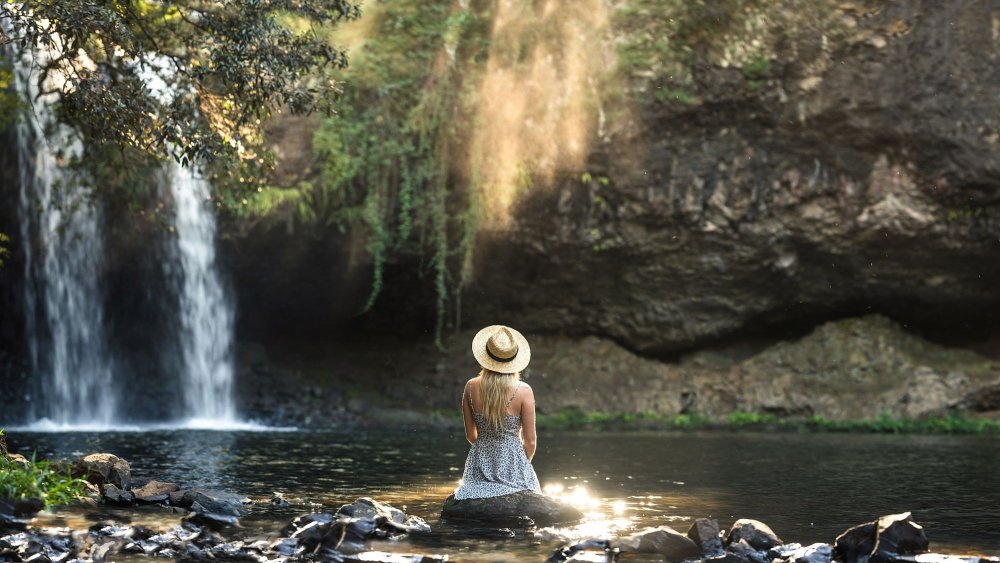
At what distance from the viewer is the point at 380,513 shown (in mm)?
8156

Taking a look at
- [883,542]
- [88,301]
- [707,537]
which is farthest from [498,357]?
[88,301]

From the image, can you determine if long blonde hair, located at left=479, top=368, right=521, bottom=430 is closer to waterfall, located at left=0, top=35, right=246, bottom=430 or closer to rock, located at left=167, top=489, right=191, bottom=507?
rock, located at left=167, top=489, right=191, bottom=507

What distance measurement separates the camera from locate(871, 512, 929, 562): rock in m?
6.92

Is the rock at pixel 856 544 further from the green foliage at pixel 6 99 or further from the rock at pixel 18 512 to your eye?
the green foliage at pixel 6 99

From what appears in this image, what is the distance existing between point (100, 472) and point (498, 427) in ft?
12.5

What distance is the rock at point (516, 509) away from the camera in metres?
8.87

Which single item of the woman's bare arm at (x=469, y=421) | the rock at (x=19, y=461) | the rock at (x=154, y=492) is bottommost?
the rock at (x=154, y=492)

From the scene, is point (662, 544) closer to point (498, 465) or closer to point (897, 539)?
point (897, 539)

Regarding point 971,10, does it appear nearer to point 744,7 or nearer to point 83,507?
point 744,7

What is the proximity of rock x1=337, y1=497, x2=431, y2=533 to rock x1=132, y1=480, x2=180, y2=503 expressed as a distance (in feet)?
6.12

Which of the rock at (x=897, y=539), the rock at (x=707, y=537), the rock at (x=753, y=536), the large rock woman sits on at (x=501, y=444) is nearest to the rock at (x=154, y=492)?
the large rock woman sits on at (x=501, y=444)

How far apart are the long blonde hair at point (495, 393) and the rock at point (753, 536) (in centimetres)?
226

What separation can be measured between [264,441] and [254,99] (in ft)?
22.2

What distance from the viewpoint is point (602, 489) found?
11227 millimetres
